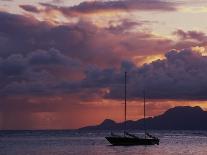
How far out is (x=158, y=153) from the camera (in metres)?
128

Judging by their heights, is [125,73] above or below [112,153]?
above

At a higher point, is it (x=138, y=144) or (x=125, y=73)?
(x=125, y=73)

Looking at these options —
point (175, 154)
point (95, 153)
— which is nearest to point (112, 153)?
point (95, 153)

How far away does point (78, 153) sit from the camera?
424ft

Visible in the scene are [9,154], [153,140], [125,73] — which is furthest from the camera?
[153,140]

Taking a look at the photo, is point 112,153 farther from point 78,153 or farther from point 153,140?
point 153,140

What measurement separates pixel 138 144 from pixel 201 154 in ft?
92.1

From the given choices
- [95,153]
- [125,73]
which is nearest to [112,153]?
[95,153]

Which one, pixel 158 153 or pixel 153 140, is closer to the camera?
pixel 158 153

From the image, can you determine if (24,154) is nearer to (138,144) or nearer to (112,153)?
(112,153)

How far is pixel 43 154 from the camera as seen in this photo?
125750 millimetres

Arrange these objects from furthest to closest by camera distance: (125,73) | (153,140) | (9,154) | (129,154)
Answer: (153,140)
(125,73)
(9,154)
(129,154)

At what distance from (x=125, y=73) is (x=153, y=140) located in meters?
24.4

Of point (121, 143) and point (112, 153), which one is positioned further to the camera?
point (121, 143)
